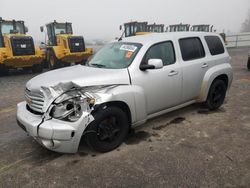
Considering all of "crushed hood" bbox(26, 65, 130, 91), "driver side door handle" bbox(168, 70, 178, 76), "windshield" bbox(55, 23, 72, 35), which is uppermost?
"windshield" bbox(55, 23, 72, 35)

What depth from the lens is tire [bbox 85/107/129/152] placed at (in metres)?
3.33

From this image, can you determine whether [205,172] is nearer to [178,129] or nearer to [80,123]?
[178,129]

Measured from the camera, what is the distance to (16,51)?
11.3 meters

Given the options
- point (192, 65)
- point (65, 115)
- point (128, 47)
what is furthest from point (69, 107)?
point (192, 65)

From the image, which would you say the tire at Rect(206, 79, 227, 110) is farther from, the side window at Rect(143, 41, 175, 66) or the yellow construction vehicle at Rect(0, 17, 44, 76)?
the yellow construction vehicle at Rect(0, 17, 44, 76)

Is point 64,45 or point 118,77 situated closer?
point 118,77

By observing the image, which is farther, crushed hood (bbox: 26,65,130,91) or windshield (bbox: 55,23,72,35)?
windshield (bbox: 55,23,72,35)

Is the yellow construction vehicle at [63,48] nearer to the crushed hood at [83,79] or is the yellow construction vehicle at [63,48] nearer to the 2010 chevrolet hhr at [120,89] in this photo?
the 2010 chevrolet hhr at [120,89]

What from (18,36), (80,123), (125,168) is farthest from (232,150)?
(18,36)

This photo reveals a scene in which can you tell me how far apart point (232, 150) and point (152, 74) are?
1744 mm

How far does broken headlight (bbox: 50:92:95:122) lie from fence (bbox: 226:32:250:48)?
27.6m

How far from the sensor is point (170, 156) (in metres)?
3.44

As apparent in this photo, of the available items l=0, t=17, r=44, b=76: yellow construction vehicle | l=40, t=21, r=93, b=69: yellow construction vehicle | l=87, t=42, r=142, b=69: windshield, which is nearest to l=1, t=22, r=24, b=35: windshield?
l=0, t=17, r=44, b=76: yellow construction vehicle

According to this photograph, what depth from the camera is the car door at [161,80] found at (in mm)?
3902
